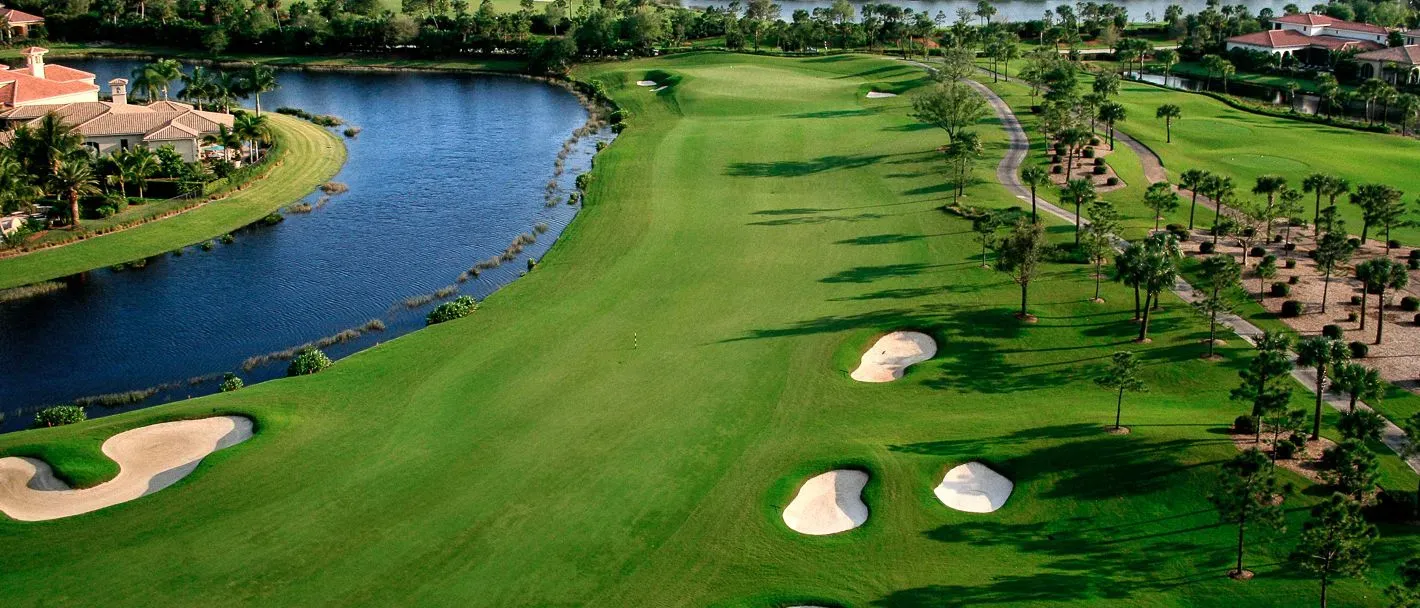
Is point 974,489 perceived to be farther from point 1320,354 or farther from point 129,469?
point 129,469

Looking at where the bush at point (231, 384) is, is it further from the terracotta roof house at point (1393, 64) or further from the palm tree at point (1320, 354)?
the terracotta roof house at point (1393, 64)

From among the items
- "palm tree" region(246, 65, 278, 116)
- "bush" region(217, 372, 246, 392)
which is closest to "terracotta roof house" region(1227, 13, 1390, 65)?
"palm tree" region(246, 65, 278, 116)

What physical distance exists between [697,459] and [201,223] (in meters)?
55.5

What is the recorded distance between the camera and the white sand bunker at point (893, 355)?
5825cm

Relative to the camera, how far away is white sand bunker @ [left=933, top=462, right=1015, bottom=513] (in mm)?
45094

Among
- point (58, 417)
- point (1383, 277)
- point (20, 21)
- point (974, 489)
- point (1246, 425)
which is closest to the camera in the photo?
point (974, 489)

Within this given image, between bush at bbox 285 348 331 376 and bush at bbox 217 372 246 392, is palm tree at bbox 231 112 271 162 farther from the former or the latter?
bush at bbox 217 372 246 392

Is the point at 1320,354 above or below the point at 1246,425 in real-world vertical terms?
above

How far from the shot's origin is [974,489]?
46156mm

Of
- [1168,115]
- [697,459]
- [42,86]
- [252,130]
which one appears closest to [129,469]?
[697,459]

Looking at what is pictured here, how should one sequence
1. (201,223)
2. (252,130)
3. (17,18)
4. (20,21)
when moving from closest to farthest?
1. (201,223)
2. (252,130)
3. (20,21)
4. (17,18)

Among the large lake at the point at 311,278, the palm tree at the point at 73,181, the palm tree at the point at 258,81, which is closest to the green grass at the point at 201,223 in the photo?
the large lake at the point at 311,278

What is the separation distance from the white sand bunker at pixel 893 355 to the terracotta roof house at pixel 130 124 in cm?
6813

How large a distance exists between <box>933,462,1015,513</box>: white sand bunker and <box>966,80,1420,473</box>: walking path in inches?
606
